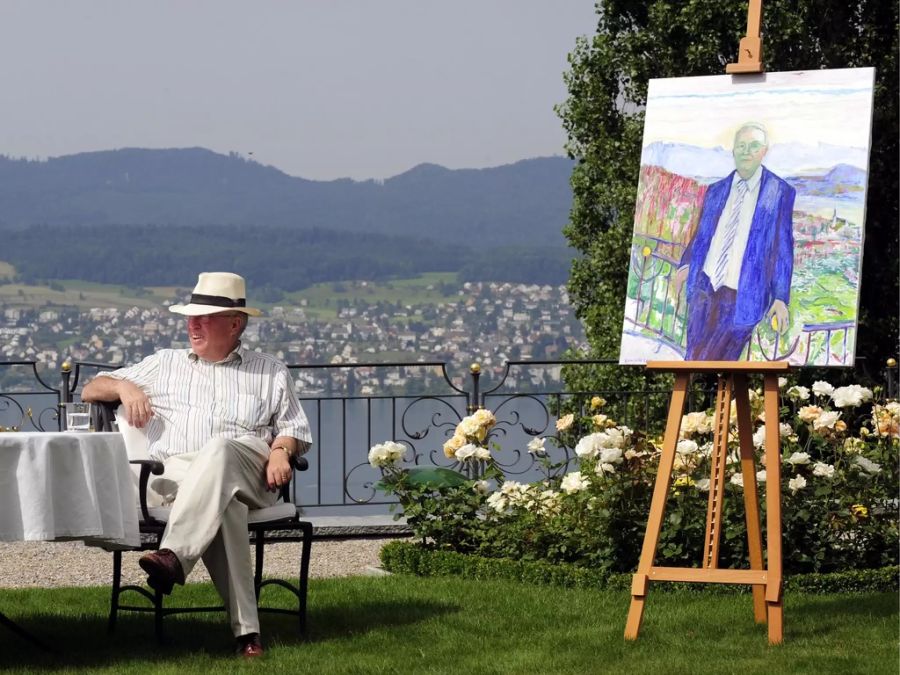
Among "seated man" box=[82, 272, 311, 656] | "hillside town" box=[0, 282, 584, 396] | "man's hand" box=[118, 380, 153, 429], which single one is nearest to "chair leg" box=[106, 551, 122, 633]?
"seated man" box=[82, 272, 311, 656]

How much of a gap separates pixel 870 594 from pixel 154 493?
3.13m

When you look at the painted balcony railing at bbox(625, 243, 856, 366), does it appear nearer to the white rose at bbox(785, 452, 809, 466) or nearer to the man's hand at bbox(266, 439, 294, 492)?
the white rose at bbox(785, 452, 809, 466)

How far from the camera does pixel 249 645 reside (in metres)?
5.28

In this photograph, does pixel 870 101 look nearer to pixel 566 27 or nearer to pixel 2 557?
pixel 2 557

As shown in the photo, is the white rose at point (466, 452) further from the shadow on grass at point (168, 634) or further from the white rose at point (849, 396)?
the white rose at point (849, 396)

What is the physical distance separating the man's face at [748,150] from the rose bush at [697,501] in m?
1.38

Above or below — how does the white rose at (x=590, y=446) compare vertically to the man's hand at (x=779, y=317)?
below

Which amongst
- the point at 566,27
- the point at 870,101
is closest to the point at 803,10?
the point at 870,101

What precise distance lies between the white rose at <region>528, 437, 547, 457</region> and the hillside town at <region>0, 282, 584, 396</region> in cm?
4052

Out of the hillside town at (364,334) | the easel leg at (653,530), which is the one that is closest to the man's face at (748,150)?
the easel leg at (653,530)

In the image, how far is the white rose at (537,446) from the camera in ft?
24.7

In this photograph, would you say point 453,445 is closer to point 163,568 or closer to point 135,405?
point 135,405

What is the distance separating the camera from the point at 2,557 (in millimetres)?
8469

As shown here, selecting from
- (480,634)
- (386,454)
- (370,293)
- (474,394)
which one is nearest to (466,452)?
(386,454)
